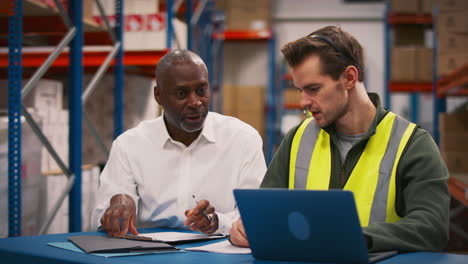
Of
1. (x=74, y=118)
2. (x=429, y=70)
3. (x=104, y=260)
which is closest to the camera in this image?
(x=104, y=260)

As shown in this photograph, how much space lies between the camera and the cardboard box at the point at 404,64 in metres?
6.88

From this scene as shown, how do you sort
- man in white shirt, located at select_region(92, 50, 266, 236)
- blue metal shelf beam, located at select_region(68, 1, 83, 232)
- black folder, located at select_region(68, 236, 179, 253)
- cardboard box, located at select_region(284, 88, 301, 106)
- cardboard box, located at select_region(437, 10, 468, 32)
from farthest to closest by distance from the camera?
cardboard box, located at select_region(284, 88, 301, 106), cardboard box, located at select_region(437, 10, 468, 32), blue metal shelf beam, located at select_region(68, 1, 83, 232), man in white shirt, located at select_region(92, 50, 266, 236), black folder, located at select_region(68, 236, 179, 253)

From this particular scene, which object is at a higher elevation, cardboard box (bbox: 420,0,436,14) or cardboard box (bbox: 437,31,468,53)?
cardboard box (bbox: 420,0,436,14)

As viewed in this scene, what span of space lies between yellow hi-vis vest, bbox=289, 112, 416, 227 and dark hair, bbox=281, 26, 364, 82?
24 cm

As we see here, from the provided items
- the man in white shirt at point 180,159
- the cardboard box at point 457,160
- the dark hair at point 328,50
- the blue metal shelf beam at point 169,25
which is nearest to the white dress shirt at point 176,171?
the man in white shirt at point 180,159

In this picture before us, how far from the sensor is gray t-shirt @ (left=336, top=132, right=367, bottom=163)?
6.36ft

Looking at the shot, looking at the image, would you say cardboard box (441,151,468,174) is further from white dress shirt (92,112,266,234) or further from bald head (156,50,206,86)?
bald head (156,50,206,86)

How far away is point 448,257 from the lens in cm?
144

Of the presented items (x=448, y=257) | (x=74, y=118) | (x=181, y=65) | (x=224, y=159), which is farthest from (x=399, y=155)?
(x=74, y=118)

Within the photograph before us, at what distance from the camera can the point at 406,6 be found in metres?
7.39

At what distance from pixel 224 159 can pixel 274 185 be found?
431 millimetres

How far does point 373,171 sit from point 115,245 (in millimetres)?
849

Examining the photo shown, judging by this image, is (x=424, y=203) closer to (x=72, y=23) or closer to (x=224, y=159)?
(x=224, y=159)

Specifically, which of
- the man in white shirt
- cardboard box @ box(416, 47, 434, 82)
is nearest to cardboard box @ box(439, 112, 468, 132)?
cardboard box @ box(416, 47, 434, 82)
